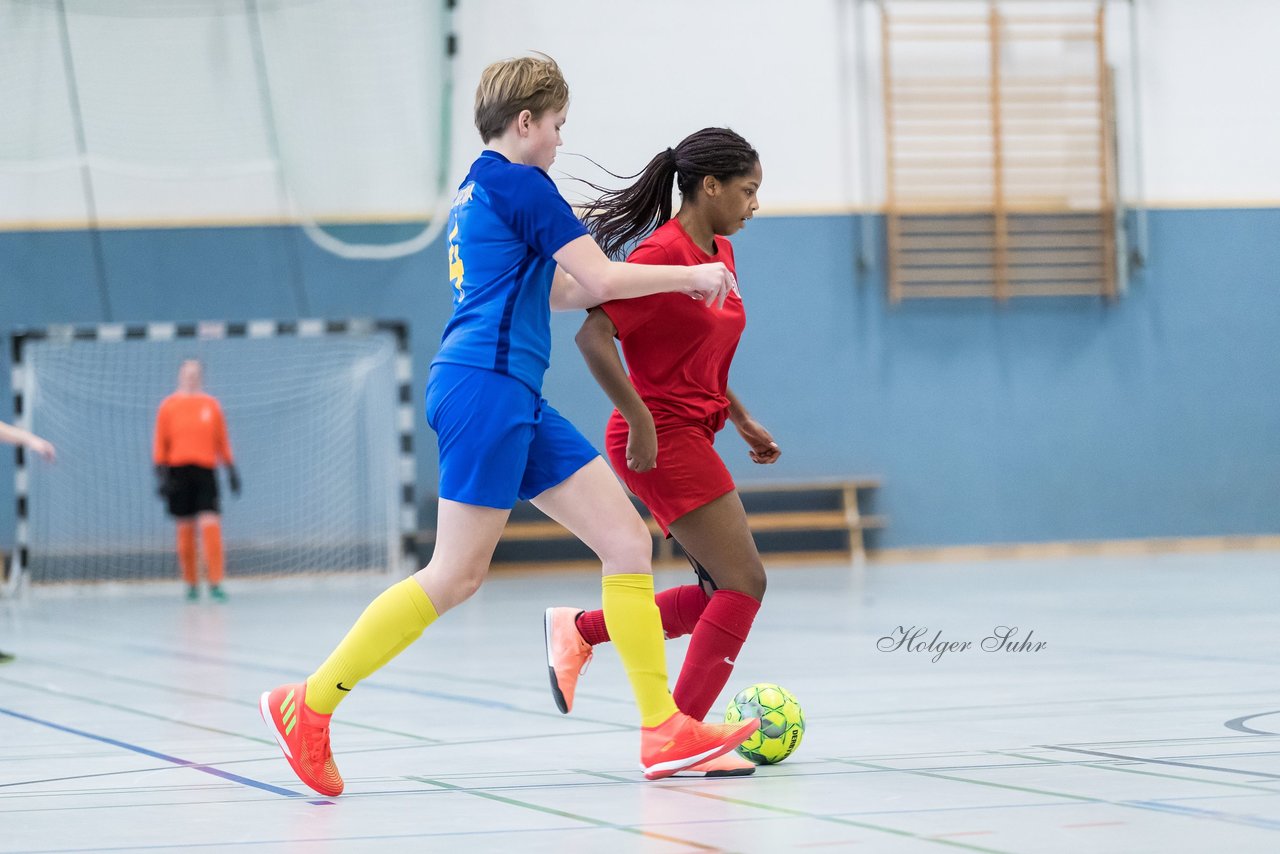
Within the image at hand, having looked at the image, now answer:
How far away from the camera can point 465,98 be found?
12906 mm

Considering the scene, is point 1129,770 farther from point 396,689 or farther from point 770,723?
point 396,689

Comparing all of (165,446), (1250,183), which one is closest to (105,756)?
(165,446)

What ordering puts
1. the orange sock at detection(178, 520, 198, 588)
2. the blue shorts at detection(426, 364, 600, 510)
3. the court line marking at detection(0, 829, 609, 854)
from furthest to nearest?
the orange sock at detection(178, 520, 198, 588) → the blue shorts at detection(426, 364, 600, 510) → the court line marking at detection(0, 829, 609, 854)

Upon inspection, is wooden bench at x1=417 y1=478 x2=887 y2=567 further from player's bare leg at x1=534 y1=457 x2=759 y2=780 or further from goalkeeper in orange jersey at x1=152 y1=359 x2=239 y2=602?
player's bare leg at x1=534 y1=457 x2=759 y2=780

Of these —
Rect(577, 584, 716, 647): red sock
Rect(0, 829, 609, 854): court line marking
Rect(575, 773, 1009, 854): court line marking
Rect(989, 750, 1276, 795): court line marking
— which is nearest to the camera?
Rect(575, 773, 1009, 854): court line marking

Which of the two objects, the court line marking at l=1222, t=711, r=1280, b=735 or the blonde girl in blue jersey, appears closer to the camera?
the blonde girl in blue jersey

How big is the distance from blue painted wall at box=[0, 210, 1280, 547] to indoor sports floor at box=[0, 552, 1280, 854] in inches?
206

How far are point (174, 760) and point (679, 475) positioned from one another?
56.8 inches

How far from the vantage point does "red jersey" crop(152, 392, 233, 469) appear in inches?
428

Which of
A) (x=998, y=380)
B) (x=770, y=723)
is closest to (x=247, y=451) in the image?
(x=998, y=380)

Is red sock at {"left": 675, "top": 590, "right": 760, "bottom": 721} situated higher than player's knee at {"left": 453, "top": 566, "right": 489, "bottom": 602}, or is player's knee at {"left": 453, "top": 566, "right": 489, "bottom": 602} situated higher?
player's knee at {"left": 453, "top": 566, "right": 489, "bottom": 602}

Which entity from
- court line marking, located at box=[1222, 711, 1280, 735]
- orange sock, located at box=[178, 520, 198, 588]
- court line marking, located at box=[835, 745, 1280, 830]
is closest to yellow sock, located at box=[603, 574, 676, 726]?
court line marking, located at box=[835, 745, 1280, 830]

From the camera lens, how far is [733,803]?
313 cm

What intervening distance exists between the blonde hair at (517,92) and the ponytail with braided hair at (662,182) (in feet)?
1.36
